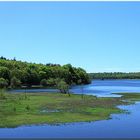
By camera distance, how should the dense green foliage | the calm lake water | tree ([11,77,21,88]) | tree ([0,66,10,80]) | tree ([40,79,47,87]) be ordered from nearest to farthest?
the calm lake water, tree ([11,77,21,88]), tree ([0,66,10,80]), the dense green foliage, tree ([40,79,47,87])

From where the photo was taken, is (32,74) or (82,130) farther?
(32,74)

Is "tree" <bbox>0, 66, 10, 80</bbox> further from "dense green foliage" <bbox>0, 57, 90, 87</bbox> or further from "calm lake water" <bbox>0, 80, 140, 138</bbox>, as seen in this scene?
"calm lake water" <bbox>0, 80, 140, 138</bbox>

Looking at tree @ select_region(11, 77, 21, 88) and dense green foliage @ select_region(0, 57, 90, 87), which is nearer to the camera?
tree @ select_region(11, 77, 21, 88)

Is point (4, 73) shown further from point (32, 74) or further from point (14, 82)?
point (32, 74)

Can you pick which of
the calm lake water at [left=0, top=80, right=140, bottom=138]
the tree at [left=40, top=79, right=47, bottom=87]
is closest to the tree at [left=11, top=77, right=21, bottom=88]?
the tree at [left=40, top=79, right=47, bottom=87]

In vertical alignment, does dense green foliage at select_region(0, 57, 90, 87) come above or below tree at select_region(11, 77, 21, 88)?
above

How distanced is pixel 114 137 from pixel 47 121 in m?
11.2

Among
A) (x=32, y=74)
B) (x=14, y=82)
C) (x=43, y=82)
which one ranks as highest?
(x=32, y=74)

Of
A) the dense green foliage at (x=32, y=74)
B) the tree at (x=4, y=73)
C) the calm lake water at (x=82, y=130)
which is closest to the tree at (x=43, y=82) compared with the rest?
the dense green foliage at (x=32, y=74)

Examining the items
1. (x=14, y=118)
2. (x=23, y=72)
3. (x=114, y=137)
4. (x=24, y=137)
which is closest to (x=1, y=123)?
(x=14, y=118)

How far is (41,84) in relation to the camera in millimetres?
160000

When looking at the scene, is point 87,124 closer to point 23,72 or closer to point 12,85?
point 12,85

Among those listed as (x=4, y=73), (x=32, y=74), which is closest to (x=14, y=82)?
(x=4, y=73)

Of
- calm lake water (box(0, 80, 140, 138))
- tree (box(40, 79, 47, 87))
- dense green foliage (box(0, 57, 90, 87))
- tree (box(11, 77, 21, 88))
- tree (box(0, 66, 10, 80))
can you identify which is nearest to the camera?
calm lake water (box(0, 80, 140, 138))
